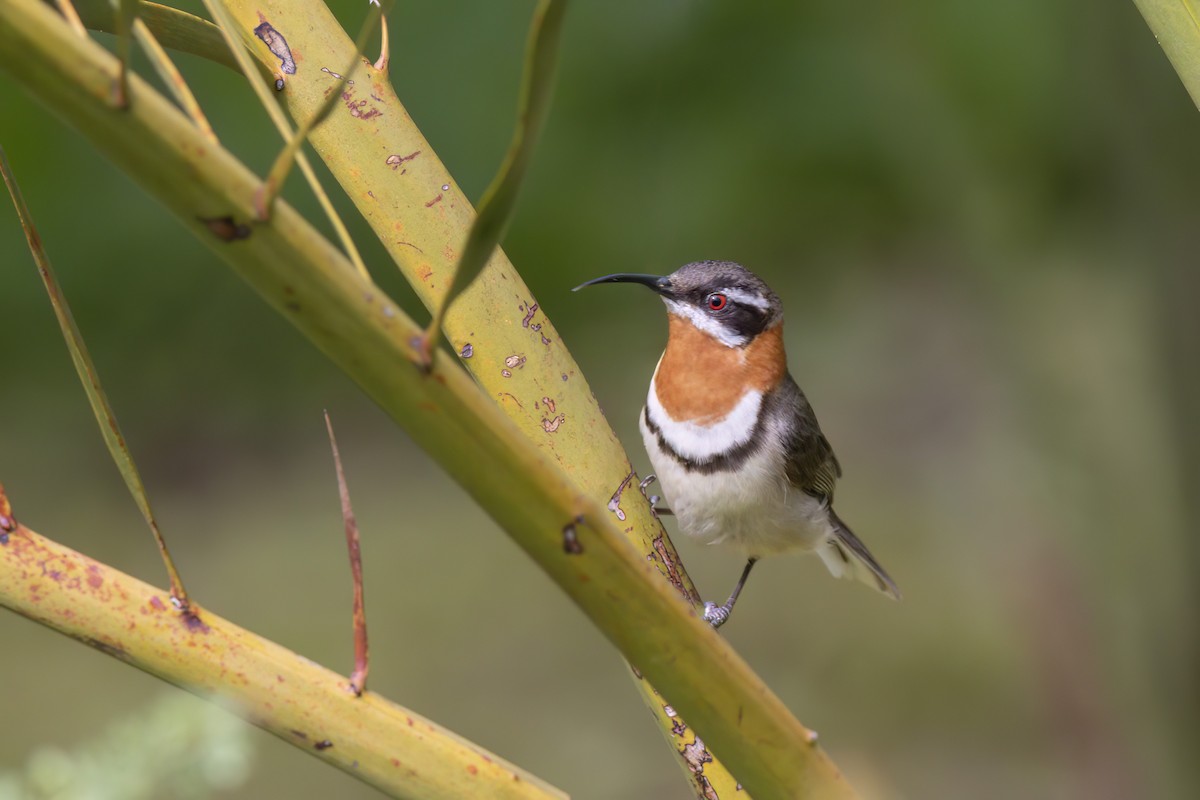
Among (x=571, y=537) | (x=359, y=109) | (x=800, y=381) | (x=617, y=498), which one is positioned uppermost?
(x=359, y=109)

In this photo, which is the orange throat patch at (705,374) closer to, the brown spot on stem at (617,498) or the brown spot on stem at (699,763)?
the brown spot on stem at (617,498)

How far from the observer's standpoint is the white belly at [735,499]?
1093 mm

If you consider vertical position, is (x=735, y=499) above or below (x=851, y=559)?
above

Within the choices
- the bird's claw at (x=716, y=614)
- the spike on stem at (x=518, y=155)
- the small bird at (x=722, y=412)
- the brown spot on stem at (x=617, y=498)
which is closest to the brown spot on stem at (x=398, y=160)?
the brown spot on stem at (x=617, y=498)

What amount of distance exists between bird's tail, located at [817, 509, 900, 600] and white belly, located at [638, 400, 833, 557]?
0.16 metres

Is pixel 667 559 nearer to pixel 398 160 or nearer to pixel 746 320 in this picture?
pixel 398 160

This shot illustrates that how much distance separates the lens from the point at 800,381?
239 cm

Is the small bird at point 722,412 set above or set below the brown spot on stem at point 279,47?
below

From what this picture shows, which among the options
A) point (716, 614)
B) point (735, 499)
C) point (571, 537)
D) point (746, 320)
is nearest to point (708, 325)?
point (746, 320)

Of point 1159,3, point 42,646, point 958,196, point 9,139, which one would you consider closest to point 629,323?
point 958,196

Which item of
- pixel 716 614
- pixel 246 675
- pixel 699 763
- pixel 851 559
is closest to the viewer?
pixel 246 675

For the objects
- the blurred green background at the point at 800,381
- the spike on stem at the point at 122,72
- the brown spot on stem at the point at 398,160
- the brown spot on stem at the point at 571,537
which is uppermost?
the spike on stem at the point at 122,72

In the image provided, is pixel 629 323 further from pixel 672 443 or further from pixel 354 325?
pixel 354 325

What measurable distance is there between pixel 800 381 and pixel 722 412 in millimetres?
1332
